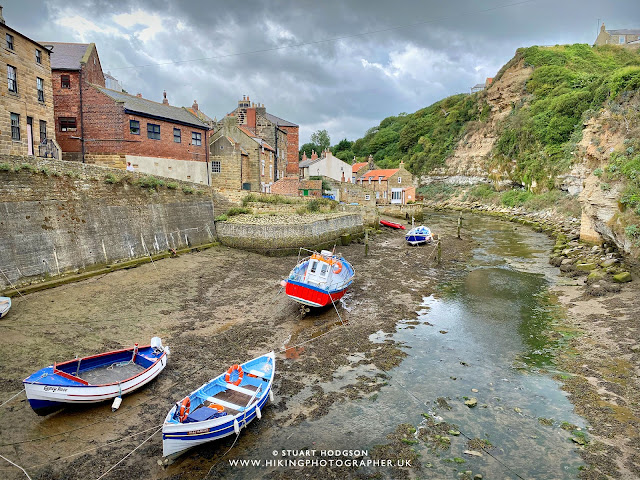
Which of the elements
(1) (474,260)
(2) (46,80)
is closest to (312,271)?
(1) (474,260)

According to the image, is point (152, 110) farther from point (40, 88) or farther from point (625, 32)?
point (625, 32)

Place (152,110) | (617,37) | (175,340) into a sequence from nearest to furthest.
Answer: (175,340), (152,110), (617,37)

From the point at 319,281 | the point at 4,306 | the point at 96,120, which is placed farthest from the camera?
the point at 96,120

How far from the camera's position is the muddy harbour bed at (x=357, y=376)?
789 centimetres

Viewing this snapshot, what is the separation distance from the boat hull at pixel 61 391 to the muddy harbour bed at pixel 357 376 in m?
0.37

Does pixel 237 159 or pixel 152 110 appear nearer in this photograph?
pixel 152 110

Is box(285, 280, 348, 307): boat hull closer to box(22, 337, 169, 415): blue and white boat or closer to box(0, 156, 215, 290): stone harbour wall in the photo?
box(22, 337, 169, 415): blue and white boat

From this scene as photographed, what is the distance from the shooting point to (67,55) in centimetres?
2530

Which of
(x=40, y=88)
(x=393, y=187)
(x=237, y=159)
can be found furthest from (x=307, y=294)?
(x=393, y=187)

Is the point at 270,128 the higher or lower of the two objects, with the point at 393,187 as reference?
higher

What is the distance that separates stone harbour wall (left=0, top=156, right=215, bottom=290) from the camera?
50.3ft

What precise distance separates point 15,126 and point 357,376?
64.3 ft

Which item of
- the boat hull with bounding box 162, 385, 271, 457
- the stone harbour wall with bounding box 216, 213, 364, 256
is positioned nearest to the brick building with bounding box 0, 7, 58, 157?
the stone harbour wall with bounding box 216, 213, 364, 256

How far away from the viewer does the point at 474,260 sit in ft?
89.0
